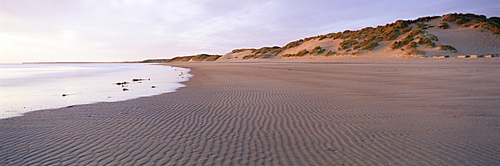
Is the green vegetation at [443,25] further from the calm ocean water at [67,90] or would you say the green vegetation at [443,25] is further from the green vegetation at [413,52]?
the calm ocean water at [67,90]

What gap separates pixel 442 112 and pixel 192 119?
5662 mm

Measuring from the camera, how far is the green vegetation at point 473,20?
39825 millimetres

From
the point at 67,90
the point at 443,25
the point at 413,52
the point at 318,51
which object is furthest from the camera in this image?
the point at 318,51

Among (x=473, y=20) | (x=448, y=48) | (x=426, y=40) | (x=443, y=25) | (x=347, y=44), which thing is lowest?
(x=448, y=48)

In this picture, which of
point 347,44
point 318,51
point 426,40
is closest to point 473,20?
point 426,40

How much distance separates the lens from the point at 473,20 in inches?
1719

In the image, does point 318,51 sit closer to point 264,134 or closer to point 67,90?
point 67,90

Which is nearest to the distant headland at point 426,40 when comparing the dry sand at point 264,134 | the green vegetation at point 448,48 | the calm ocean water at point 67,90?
the green vegetation at point 448,48

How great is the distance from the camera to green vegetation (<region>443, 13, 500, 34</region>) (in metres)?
39.8

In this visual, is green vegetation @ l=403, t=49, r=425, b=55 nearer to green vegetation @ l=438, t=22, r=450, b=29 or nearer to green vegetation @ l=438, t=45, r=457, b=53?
green vegetation @ l=438, t=45, r=457, b=53

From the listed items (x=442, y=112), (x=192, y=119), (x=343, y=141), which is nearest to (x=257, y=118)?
(x=192, y=119)

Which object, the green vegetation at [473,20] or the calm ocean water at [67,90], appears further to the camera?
the green vegetation at [473,20]

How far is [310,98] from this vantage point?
827 cm

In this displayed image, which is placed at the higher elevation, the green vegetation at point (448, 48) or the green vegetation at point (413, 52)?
the green vegetation at point (448, 48)
